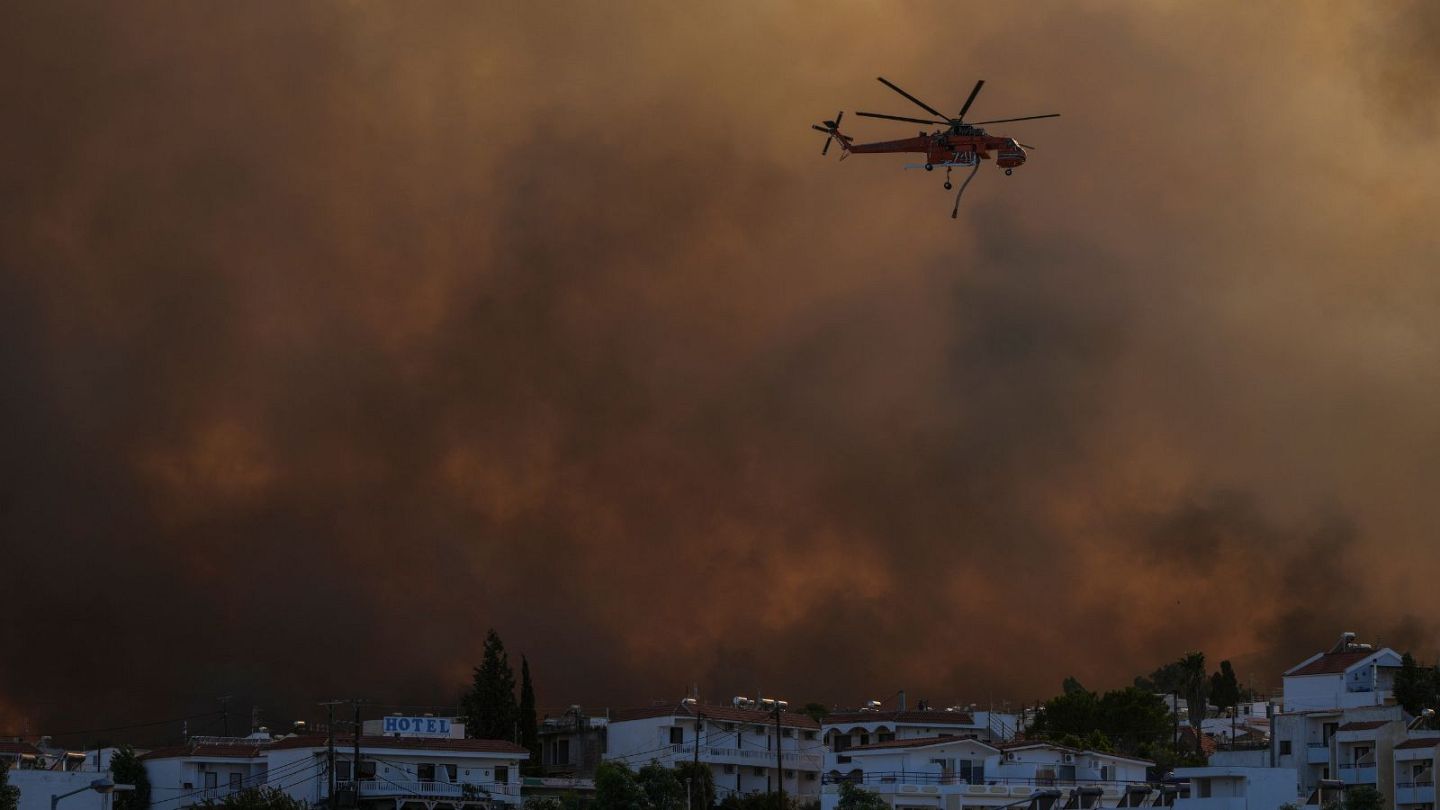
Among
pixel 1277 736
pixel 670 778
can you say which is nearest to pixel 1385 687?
pixel 1277 736

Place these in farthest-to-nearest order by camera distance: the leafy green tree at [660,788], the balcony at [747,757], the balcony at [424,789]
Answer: the balcony at [747,757], the balcony at [424,789], the leafy green tree at [660,788]

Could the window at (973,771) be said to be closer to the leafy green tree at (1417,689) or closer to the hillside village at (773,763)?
the hillside village at (773,763)

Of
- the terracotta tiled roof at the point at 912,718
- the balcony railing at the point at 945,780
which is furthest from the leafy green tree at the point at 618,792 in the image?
the terracotta tiled roof at the point at 912,718

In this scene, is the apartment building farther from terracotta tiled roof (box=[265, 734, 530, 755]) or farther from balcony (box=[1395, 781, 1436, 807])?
balcony (box=[1395, 781, 1436, 807])

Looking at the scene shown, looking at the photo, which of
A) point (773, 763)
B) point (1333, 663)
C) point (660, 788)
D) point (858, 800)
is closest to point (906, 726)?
point (773, 763)

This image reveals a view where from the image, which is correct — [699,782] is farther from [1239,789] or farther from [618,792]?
[1239,789]

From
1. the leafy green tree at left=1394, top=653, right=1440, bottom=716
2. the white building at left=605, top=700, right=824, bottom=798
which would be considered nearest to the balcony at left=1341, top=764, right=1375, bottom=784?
the leafy green tree at left=1394, top=653, right=1440, bottom=716
